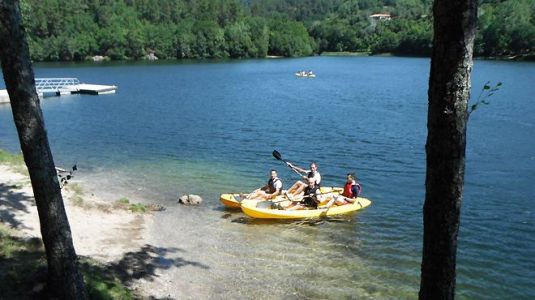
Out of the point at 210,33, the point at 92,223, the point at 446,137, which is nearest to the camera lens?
the point at 446,137

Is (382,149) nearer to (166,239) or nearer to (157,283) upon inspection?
(166,239)

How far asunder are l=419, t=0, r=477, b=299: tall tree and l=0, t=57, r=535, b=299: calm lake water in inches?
280

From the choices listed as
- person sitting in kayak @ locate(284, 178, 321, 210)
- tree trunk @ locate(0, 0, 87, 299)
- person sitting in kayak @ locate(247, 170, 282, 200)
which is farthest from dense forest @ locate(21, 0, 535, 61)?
tree trunk @ locate(0, 0, 87, 299)

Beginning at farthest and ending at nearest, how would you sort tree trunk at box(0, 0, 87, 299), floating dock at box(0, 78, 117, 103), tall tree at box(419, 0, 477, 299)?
floating dock at box(0, 78, 117, 103) < tree trunk at box(0, 0, 87, 299) < tall tree at box(419, 0, 477, 299)

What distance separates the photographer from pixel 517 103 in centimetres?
3875

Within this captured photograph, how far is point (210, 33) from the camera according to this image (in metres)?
126

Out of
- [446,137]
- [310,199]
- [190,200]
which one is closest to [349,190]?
[310,199]

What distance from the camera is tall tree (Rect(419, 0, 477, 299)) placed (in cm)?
345

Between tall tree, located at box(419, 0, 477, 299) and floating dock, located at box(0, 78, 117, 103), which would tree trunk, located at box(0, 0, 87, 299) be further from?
floating dock, located at box(0, 78, 117, 103)

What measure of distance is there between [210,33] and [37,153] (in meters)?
123

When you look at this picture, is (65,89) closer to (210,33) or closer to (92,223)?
(92,223)

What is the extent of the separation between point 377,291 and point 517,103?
3295cm

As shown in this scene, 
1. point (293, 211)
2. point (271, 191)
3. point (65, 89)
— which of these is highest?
point (65, 89)

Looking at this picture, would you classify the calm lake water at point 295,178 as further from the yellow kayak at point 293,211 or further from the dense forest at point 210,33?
the dense forest at point 210,33
